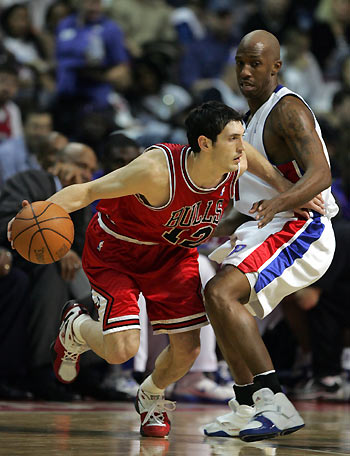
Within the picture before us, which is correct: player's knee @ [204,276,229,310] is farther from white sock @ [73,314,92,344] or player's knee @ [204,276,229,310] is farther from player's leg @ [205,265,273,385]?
white sock @ [73,314,92,344]

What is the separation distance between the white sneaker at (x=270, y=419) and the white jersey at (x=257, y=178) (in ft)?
3.10

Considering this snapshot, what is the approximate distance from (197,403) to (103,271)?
7.66 ft

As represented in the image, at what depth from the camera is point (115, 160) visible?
662cm

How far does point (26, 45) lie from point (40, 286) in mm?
5617

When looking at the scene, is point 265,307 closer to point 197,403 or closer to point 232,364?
point 232,364

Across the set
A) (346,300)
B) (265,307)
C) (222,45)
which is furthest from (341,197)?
(222,45)

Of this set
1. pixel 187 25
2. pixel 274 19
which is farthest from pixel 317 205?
pixel 274 19

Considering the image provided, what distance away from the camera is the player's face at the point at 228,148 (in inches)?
163

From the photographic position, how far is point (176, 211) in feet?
13.9

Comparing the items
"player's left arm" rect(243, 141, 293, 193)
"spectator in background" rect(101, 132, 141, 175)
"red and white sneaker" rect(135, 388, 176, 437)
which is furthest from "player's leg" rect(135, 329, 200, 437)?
"spectator in background" rect(101, 132, 141, 175)

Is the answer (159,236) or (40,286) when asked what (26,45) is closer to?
(40,286)

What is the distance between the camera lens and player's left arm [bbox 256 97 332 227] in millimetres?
4156

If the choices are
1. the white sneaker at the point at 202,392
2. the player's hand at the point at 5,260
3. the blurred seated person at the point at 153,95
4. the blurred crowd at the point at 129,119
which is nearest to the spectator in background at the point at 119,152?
the blurred crowd at the point at 129,119

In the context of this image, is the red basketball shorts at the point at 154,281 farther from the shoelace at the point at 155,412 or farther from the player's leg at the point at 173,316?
the shoelace at the point at 155,412
